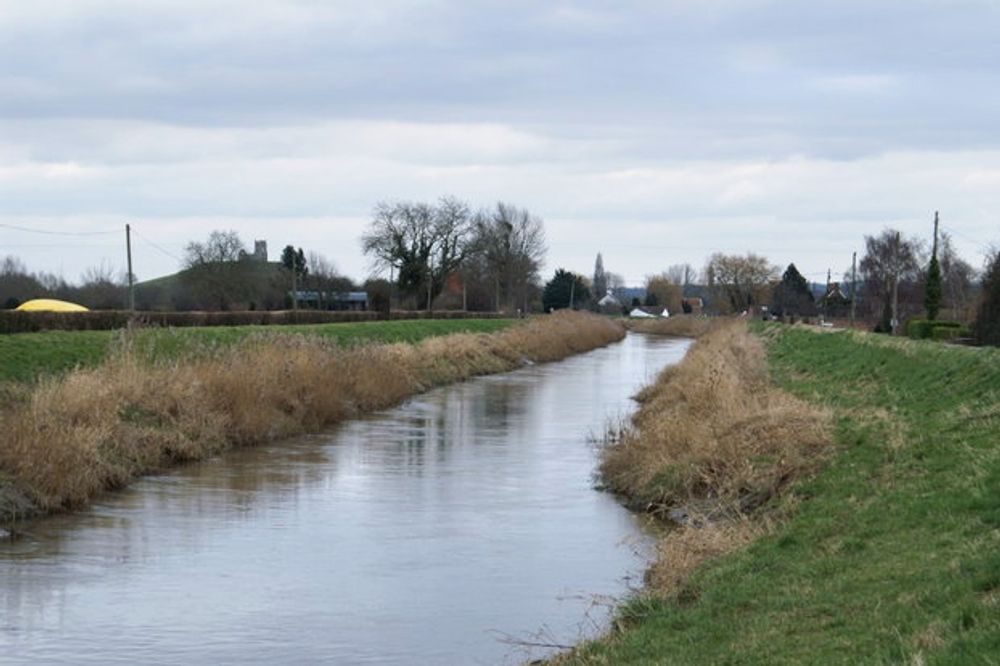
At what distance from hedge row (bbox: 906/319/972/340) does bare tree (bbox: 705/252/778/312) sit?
306ft

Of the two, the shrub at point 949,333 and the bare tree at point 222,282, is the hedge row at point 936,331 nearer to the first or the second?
the shrub at point 949,333

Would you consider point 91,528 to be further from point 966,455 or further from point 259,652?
point 966,455

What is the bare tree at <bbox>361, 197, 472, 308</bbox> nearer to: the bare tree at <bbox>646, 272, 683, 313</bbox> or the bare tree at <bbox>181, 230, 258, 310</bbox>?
the bare tree at <bbox>181, 230, 258, 310</bbox>

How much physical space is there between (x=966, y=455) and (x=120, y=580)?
32.1ft

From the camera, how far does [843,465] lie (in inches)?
632

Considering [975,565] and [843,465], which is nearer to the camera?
[975,565]

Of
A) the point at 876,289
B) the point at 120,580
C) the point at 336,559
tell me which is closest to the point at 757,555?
the point at 336,559

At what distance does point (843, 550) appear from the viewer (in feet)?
37.5

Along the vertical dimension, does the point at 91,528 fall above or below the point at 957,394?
below

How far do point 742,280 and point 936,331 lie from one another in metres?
103

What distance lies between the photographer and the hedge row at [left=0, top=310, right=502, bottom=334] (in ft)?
122

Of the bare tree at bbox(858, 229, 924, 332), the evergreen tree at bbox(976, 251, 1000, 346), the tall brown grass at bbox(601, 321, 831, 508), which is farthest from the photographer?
the bare tree at bbox(858, 229, 924, 332)

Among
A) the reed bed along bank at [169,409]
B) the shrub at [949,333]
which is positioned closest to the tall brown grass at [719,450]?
the reed bed along bank at [169,409]

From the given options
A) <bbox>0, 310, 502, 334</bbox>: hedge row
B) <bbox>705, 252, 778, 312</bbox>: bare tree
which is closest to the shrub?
<bbox>0, 310, 502, 334</bbox>: hedge row
